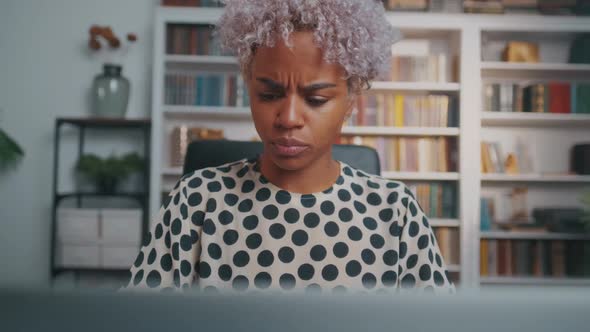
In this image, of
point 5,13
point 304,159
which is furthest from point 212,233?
point 5,13

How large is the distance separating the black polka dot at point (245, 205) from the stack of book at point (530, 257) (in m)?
2.59

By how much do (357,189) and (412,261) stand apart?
0.52 ft

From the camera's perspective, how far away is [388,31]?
36.9 inches

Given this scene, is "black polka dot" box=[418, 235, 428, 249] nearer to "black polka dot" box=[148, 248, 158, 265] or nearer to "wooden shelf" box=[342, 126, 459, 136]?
"black polka dot" box=[148, 248, 158, 265]

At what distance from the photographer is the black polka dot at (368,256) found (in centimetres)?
90

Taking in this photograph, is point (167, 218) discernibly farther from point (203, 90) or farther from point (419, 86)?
point (419, 86)

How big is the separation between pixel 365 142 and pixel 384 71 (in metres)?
2.23

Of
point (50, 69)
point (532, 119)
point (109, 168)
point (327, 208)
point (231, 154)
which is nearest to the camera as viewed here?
point (327, 208)

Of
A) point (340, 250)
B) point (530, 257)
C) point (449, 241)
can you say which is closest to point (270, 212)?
point (340, 250)

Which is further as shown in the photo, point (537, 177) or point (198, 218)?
point (537, 177)

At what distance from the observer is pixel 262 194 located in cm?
92

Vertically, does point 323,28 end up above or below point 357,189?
above

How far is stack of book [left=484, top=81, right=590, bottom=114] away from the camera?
3125mm

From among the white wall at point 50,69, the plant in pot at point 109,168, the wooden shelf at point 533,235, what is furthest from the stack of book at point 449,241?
the white wall at point 50,69
